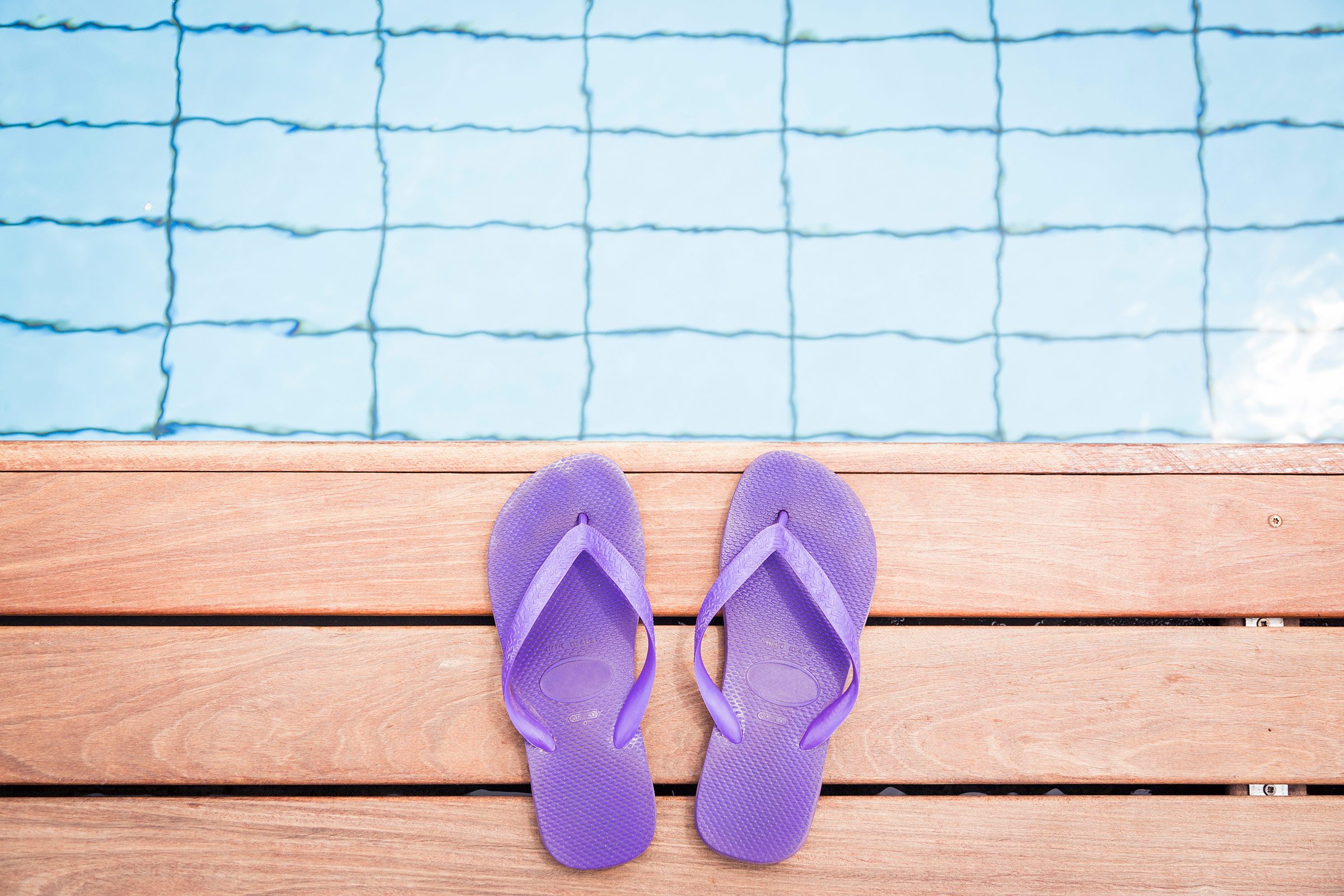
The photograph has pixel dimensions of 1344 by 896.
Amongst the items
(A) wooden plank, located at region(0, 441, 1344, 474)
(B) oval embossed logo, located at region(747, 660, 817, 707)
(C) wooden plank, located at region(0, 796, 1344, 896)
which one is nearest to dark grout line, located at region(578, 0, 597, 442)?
(A) wooden plank, located at region(0, 441, 1344, 474)

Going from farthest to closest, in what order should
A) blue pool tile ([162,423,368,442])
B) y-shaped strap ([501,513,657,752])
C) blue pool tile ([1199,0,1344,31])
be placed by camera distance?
blue pool tile ([1199,0,1344,31]), blue pool tile ([162,423,368,442]), y-shaped strap ([501,513,657,752])

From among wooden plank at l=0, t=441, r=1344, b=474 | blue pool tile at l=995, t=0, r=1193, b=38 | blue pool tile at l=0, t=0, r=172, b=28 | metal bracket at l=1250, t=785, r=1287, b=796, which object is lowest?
metal bracket at l=1250, t=785, r=1287, b=796

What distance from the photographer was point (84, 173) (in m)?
1.03

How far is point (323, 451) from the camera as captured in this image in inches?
30.6

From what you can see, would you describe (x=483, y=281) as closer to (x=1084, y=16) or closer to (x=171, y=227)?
(x=171, y=227)

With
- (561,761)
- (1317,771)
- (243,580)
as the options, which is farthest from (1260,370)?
(243,580)

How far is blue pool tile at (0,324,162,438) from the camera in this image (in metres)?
0.99

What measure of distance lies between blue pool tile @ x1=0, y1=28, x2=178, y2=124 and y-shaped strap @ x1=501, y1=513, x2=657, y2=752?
981mm

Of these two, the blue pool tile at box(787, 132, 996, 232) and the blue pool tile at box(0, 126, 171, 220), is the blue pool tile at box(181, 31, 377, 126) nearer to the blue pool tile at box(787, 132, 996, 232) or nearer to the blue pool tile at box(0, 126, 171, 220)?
the blue pool tile at box(0, 126, 171, 220)

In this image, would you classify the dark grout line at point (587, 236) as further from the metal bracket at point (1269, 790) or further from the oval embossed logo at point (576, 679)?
the metal bracket at point (1269, 790)

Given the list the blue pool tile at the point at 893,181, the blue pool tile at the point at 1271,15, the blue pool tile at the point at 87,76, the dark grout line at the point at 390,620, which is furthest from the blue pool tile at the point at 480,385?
the blue pool tile at the point at 1271,15

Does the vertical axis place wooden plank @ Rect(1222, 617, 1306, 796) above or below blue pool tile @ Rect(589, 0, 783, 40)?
below

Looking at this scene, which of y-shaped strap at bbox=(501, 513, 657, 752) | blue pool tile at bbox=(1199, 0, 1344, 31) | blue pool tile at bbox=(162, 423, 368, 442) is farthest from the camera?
blue pool tile at bbox=(1199, 0, 1344, 31)

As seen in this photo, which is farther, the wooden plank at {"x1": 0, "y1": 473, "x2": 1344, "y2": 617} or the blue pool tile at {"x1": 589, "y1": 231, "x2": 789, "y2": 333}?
the blue pool tile at {"x1": 589, "y1": 231, "x2": 789, "y2": 333}
